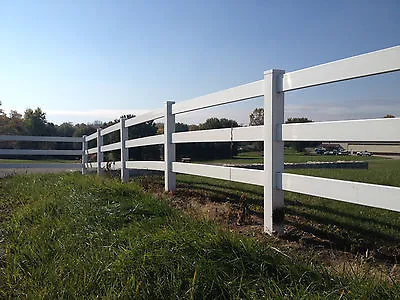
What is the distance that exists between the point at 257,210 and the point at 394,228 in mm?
1602

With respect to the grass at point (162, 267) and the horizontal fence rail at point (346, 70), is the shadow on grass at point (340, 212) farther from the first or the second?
the horizontal fence rail at point (346, 70)

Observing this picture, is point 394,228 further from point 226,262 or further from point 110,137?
point 110,137

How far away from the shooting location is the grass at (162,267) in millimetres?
2396

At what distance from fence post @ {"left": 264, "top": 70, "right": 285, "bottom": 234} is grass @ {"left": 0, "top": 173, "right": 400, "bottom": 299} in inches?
13.5

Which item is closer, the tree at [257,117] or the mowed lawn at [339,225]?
the mowed lawn at [339,225]

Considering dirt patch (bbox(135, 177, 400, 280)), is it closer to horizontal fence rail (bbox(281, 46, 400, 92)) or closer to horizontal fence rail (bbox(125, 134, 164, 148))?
horizontal fence rail (bbox(281, 46, 400, 92))

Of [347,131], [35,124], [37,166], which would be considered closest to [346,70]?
[347,131]

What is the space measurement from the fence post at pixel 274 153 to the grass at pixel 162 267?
0.34 metres

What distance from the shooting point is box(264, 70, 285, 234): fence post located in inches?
162

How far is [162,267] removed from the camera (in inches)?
105

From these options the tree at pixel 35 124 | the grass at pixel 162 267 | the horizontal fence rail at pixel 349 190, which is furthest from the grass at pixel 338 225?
the tree at pixel 35 124

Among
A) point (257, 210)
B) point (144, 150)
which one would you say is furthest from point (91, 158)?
point (257, 210)

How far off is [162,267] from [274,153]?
1.88 m

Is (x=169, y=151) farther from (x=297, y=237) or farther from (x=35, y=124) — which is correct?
(x=35, y=124)
